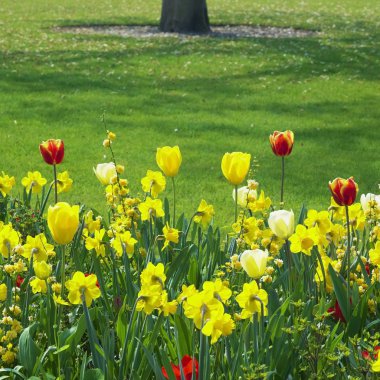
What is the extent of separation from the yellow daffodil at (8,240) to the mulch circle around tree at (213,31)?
1616 centimetres

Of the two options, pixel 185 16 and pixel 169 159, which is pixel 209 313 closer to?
pixel 169 159

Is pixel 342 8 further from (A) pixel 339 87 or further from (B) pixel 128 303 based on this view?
(B) pixel 128 303

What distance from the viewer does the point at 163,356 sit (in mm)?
2654

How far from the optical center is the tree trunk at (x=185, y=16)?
1953 cm

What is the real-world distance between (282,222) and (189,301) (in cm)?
78

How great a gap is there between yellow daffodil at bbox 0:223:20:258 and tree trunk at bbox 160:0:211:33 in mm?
16604

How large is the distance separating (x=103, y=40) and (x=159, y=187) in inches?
591

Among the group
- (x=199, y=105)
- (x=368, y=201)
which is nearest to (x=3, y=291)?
(x=368, y=201)

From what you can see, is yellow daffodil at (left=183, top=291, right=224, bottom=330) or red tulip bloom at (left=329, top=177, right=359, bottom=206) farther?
red tulip bloom at (left=329, top=177, right=359, bottom=206)

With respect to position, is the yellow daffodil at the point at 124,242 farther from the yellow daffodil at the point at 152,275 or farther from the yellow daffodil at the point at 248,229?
the yellow daffodil at the point at 152,275

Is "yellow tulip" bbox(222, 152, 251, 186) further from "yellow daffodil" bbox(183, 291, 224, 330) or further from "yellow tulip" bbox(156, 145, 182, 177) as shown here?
"yellow daffodil" bbox(183, 291, 224, 330)

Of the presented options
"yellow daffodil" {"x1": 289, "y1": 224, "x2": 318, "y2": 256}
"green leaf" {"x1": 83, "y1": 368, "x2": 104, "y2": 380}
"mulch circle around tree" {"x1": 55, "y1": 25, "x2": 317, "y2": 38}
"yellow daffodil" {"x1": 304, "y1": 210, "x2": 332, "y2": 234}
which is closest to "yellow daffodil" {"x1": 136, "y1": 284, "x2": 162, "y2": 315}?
"green leaf" {"x1": 83, "y1": 368, "x2": 104, "y2": 380}

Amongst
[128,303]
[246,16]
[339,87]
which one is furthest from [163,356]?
[246,16]

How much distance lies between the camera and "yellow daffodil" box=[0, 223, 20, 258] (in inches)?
130
